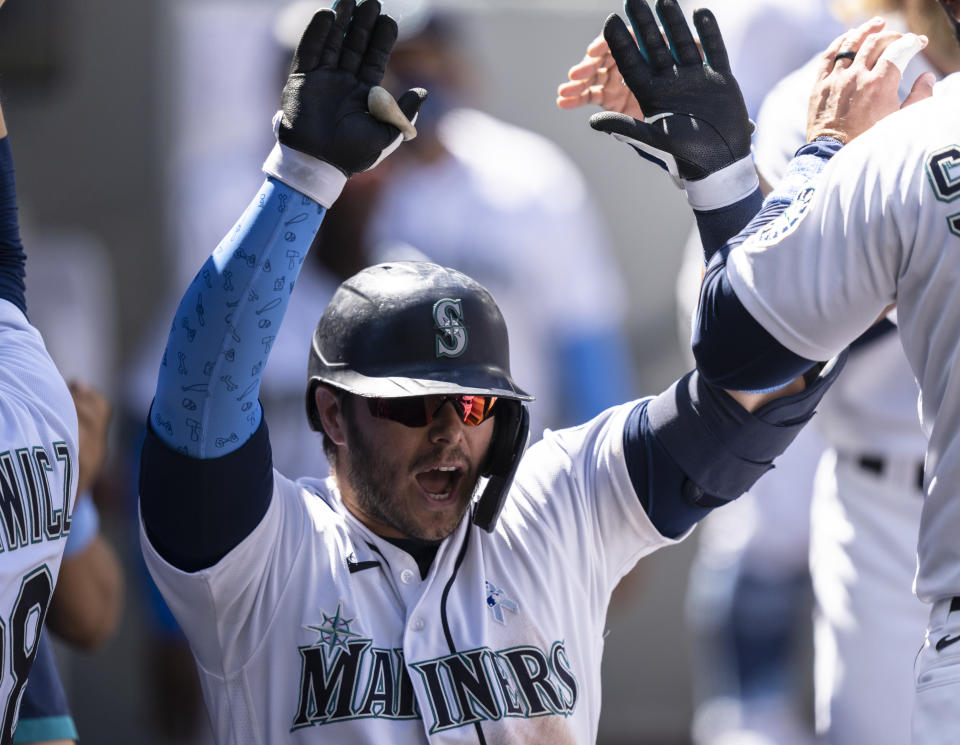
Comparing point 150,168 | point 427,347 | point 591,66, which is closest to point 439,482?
point 427,347

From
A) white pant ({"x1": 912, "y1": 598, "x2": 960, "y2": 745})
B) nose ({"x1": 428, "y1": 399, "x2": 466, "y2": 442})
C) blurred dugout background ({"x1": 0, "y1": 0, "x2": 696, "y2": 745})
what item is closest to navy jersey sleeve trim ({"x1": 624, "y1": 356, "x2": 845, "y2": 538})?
nose ({"x1": 428, "y1": 399, "x2": 466, "y2": 442})

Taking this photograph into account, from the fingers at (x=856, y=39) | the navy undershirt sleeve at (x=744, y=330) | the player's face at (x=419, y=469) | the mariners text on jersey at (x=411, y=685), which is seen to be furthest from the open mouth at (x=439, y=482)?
the fingers at (x=856, y=39)

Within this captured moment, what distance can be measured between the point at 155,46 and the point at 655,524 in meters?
3.58

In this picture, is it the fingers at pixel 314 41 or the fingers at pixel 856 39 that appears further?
the fingers at pixel 856 39

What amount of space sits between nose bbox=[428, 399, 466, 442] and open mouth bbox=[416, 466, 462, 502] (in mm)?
62

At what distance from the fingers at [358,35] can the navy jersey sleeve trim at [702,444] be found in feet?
2.65

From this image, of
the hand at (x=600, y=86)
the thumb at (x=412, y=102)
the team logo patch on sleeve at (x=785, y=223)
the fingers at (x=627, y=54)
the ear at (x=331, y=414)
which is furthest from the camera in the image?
the hand at (x=600, y=86)

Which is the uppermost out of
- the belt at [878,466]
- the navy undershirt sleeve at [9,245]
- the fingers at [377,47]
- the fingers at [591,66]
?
the fingers at [377,47]

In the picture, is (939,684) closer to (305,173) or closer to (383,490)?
(383,490)

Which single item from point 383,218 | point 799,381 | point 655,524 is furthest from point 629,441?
point 383,218

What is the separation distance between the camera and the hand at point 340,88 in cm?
236

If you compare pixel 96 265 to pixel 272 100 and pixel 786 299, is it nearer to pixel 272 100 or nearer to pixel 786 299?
pixel 272 100

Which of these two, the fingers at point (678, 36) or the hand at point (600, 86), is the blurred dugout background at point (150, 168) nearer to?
the hand at point (600, 86)

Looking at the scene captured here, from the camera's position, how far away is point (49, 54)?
5.54m
